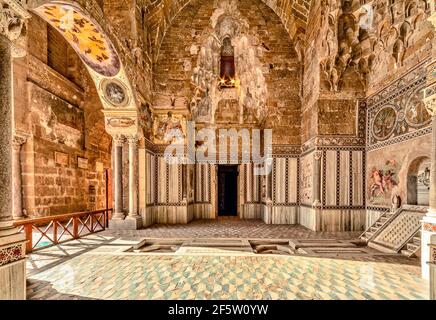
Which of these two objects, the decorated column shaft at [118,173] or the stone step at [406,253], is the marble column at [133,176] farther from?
the stone step at [406,253]

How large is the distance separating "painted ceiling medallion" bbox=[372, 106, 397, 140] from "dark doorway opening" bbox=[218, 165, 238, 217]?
7.60 metres

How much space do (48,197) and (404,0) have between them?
44.3 ft

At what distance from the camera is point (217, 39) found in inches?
401

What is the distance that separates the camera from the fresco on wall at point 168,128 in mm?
9578

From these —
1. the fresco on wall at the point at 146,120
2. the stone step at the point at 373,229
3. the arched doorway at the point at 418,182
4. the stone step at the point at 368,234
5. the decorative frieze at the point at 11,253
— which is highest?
the fresco on wall at the point at 146,120

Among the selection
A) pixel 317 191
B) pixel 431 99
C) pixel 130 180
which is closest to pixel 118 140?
pixel 130 180

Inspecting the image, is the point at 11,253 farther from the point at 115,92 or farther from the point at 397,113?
the point at 397,113

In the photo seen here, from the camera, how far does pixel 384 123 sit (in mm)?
7082

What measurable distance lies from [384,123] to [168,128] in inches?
309

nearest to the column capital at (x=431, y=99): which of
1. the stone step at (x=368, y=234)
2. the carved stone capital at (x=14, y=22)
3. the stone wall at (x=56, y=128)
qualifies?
the stone step at (x=368, y=234)

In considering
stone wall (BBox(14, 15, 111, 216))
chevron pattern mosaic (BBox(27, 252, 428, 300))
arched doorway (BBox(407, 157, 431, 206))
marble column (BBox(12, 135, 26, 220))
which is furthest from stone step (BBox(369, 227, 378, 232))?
marble column (BBox(12, 135, 26, 220))

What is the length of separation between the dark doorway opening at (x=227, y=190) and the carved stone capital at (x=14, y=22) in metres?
11.0

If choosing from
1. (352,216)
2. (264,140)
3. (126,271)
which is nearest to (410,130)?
(352,216)
